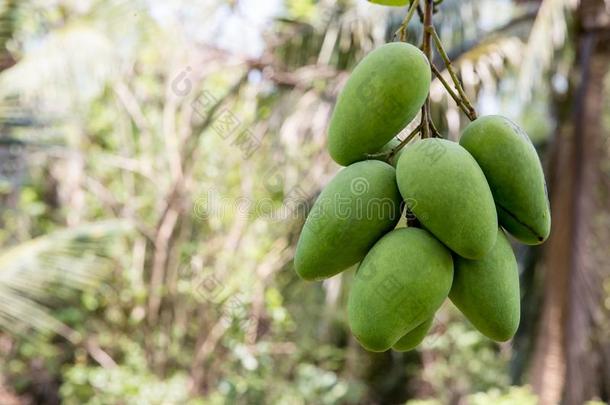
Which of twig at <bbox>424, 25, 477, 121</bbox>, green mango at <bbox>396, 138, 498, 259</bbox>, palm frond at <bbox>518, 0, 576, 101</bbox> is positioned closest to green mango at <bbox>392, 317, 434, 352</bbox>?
green mango at <bbox>396, 138, 498, 259</bbox>

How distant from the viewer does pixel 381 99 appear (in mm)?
580

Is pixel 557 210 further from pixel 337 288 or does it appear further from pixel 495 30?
pixel 337 288

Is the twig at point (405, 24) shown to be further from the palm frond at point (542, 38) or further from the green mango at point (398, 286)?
the palm frond at point (542, 38)

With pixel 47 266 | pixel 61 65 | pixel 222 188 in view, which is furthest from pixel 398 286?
pixel 222 188

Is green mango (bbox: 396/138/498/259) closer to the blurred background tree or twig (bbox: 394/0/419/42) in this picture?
twig (bbox: 394/0/419/42)

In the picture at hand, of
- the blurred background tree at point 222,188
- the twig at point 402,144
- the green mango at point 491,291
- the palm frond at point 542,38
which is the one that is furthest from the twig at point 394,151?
the palm frond at point 542,38

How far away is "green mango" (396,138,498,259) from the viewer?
1.69 feet

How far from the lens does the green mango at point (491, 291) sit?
21.3 inches

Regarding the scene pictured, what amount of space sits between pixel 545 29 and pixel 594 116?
657 millimetres

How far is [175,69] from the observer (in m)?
3.93

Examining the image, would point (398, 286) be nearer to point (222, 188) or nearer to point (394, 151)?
point (394, 151)

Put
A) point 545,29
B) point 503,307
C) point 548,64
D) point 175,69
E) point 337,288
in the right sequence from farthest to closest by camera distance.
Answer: point 175,69 < point 337,288 < point 548,64 < point 545,29 < point 503,307

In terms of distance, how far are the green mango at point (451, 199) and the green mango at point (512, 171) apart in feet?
0.15

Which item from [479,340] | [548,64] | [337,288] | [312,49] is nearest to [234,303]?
[337,288]
